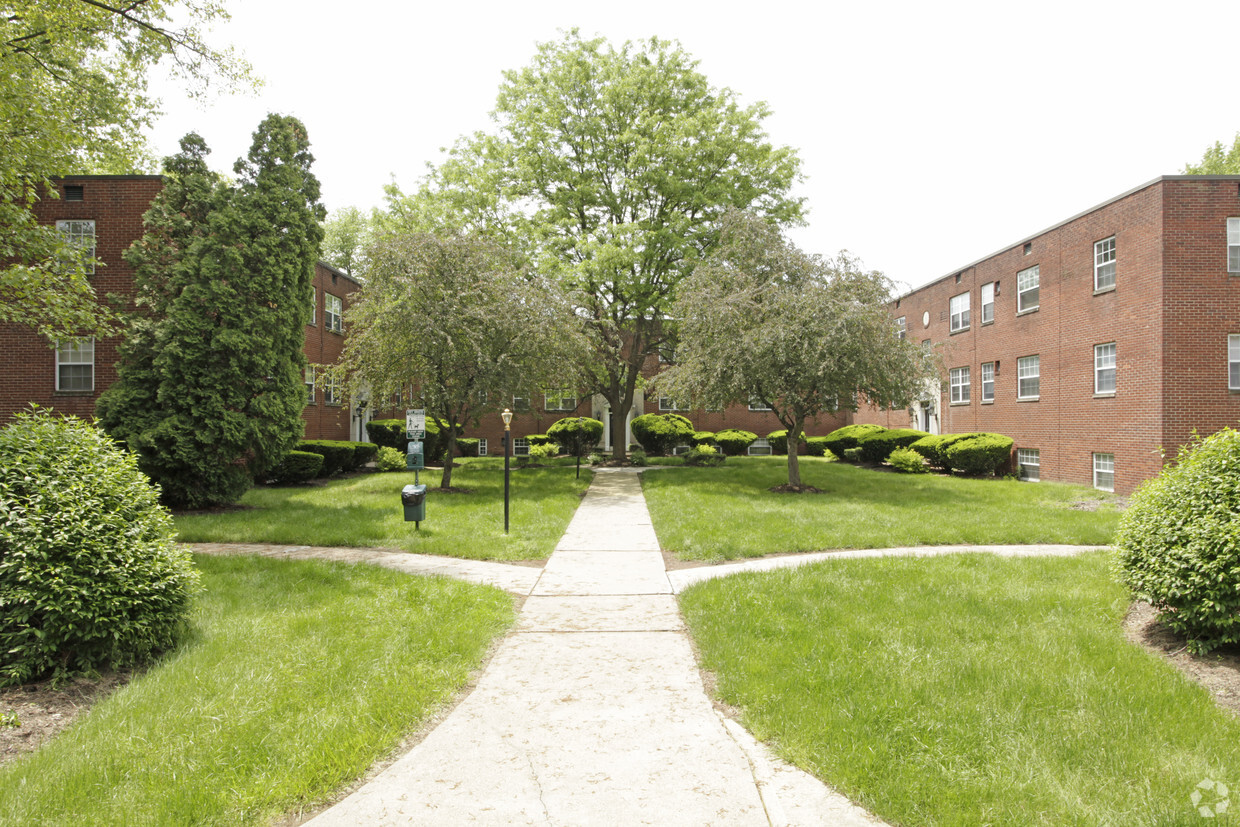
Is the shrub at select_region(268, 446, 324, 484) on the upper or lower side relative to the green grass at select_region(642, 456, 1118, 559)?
upper

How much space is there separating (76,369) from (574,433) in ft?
58.4

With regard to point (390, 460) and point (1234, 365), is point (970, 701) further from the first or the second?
point (390, 460)

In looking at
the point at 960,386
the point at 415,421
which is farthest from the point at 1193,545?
the point at 960,386

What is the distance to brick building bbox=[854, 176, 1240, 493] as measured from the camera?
15.0m

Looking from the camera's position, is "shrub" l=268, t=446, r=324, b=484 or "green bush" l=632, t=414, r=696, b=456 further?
"green bush" l=632, t=414, r=696, b=456

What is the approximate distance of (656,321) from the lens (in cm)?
2395

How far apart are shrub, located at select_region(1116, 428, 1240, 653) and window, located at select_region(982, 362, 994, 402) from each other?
706 inches

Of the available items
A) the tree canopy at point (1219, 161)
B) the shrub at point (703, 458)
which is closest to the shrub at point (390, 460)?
the shrub at point (703, 458)

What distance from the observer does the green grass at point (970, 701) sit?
3094 millimetres

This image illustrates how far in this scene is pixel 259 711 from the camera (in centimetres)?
399

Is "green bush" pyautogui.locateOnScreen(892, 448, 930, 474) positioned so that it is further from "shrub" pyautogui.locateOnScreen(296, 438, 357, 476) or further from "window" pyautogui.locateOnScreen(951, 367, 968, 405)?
"shrub" pyautogui.locateOnScreen(296, 438, 357, 476)

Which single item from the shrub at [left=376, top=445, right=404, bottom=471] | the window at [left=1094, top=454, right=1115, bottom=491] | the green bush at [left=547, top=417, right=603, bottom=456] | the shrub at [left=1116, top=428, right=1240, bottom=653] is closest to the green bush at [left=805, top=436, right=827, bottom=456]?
the green bush at [left=547, top=417, right=603, bottom=456]

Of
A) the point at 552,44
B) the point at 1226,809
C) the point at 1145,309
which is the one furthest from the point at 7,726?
the point at 552,44

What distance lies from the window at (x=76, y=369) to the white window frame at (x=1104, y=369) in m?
25.6
